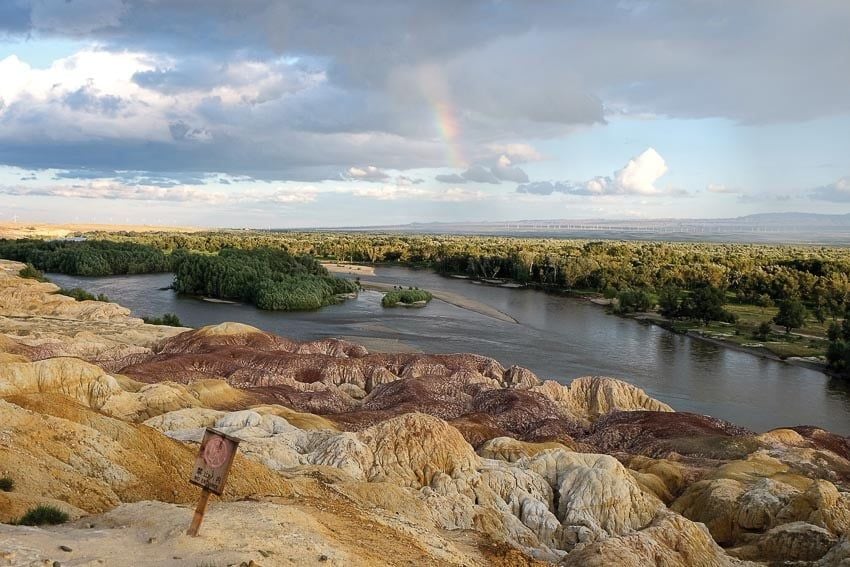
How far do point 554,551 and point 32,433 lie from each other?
43.0ft

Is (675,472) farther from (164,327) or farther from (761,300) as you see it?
(761,300)

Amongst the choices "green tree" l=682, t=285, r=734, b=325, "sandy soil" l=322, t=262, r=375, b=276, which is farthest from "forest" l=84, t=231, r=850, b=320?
"sandy soil" l=322, t=262, r=375, b=276

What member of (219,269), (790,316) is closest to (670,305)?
(790,316)

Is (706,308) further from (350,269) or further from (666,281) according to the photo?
(350,269)

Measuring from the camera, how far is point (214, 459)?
943 centimetres

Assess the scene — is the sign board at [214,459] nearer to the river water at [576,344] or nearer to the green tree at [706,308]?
the river water at [576,344]

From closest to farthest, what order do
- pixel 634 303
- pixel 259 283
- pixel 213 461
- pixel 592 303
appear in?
1. pixel 213 461
2. pixel 634 303
3. pixel 259 283
4. pixel 592 303

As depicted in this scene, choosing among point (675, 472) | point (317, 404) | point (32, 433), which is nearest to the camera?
point (32, 433)

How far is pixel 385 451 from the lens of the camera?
22.0 meters

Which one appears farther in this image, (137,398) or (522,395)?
(522,395)

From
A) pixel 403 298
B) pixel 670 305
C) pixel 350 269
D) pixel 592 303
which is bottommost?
pixel 592 303

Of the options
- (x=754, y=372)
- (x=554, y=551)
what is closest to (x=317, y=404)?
(x=554, y=551)

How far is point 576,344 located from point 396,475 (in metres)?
46.6

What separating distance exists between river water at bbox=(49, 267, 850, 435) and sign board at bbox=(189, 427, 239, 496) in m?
41.1
